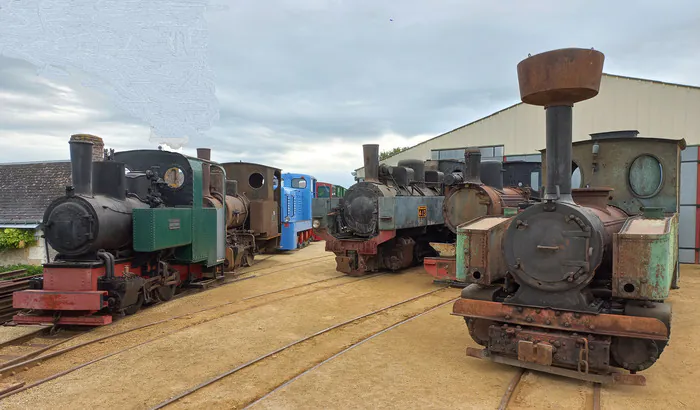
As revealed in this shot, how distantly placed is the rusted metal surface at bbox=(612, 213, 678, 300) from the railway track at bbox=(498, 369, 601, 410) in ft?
3.04

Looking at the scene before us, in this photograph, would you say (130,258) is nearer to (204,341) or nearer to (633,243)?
(204,341)

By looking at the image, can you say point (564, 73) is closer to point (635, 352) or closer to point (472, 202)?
point (635, 352)

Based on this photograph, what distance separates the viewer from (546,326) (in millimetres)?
4328

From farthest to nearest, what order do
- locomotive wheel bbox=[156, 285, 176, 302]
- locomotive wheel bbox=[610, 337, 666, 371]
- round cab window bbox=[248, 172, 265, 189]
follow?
round cab window bbox=[248, 172, 265, 189], locomotive wheel bbox=[156, 285, 176, 302], locomotive wheel bbox=[610, 337, 666, 371]

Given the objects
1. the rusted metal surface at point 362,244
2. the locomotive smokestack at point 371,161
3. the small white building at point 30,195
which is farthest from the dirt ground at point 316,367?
the small white building at point 30,195

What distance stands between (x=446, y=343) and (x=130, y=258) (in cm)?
510

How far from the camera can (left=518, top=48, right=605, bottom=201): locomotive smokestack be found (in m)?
4.09

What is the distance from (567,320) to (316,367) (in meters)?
2.57

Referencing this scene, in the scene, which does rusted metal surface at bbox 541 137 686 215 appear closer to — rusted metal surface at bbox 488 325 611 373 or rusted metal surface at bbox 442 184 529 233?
rusted metal surface at bbox 442 184 529 233

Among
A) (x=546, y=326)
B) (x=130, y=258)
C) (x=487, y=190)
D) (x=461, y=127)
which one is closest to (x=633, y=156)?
(x=487, y=190)

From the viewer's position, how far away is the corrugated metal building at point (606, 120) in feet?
63.5

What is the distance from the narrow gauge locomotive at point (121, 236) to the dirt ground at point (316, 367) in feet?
1.68

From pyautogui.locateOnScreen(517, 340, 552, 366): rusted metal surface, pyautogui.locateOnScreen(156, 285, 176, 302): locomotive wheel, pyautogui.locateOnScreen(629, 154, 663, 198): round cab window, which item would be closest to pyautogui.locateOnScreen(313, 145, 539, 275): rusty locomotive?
pyautogui.locateOnScreen(629, 154, 663, 198): round cab window

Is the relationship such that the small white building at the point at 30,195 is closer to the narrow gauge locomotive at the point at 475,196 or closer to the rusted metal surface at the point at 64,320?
the rusted metal surface at the point at 64,320
